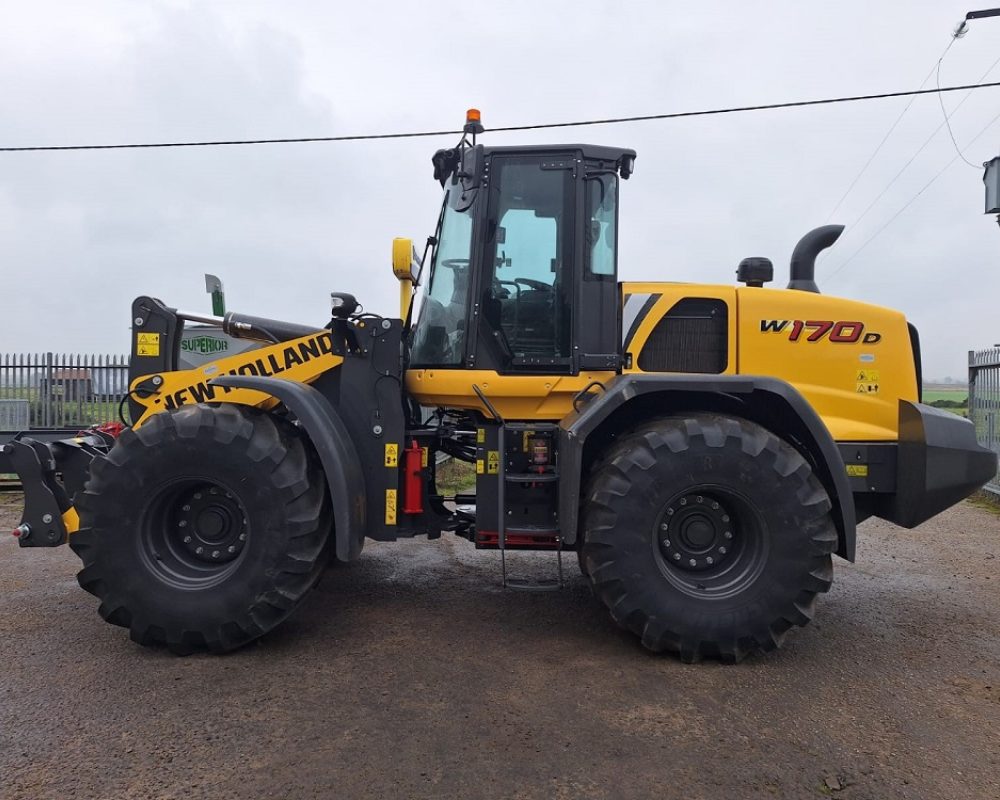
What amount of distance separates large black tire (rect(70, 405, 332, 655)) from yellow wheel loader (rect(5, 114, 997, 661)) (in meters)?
0.01

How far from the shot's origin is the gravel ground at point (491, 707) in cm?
260

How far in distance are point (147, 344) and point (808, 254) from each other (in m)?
4.28

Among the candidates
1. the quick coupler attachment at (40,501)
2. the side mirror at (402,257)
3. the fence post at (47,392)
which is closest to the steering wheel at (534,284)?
the side mirror at (402,257)

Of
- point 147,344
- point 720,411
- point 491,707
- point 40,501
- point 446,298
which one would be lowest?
point 491,707

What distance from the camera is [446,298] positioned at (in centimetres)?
433

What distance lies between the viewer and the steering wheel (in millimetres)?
4117

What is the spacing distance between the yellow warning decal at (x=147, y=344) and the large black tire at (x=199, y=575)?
73 cm

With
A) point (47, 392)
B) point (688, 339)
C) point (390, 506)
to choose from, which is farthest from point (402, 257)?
point (47, 392)

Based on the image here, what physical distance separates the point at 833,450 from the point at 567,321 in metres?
1.62

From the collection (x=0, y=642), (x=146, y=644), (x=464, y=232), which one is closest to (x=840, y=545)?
(x=464, y=232)

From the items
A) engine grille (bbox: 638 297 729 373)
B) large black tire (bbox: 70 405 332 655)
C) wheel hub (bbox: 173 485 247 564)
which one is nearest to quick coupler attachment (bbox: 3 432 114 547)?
large black tire (bbox: 70 405 332 655)

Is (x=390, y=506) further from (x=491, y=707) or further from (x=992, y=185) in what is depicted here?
→ (x=992, y=185)

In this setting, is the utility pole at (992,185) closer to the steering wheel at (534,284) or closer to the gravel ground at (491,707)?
the gravel ground at (491,707)

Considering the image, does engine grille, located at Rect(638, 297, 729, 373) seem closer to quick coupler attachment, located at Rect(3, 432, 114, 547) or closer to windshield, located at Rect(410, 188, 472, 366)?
windshield, located at Rect(410, 188, 472, 366)
